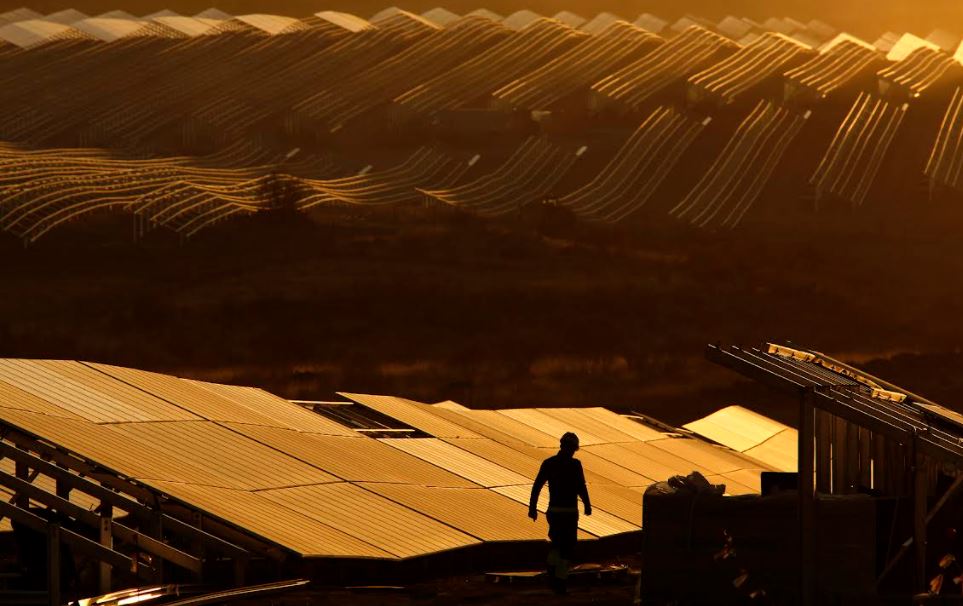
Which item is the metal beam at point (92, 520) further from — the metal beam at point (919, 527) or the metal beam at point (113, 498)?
the metal beam at point (919, 527)

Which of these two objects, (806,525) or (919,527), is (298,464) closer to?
(806,525)

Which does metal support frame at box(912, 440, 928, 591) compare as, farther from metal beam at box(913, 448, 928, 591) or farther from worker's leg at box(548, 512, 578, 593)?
worker's leg at box(548, 512, 578, 593)

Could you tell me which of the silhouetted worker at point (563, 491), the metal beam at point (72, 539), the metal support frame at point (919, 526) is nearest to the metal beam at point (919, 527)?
the metal support frame at point (919, 526)

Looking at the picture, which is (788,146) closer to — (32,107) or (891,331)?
(891,331)

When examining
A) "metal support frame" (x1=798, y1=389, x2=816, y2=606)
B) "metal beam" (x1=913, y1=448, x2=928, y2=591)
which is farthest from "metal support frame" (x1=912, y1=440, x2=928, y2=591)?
"metal support frame" (x1=798, y1=389, x2=816, y2=606)

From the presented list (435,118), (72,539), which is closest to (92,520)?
(72,539)

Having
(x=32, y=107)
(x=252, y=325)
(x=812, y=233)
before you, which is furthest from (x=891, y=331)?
(x=32, y=107)
